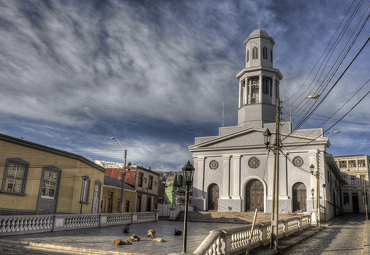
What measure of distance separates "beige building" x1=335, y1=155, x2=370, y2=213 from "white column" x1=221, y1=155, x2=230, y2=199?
36353 mm

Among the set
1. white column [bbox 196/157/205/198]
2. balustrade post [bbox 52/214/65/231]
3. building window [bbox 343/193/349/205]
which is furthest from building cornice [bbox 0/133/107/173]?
building window [bbox 343/193/349/205]

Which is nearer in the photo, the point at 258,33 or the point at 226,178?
the point at 226,178

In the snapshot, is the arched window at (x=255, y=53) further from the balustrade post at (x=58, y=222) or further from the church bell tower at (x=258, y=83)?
the balustrade post at (x=58, y=222)

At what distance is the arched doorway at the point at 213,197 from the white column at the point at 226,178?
3.75 feet

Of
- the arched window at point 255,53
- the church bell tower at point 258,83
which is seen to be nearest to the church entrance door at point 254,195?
the church bell tower at point 258,83

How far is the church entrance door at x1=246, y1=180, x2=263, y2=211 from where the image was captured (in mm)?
33500

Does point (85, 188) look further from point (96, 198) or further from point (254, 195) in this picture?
point (254, 195)

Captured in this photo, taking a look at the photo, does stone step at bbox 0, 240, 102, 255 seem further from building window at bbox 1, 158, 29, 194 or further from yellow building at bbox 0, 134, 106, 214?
building window at bbox 1, 158, 29, 194

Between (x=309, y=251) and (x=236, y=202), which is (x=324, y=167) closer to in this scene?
(x=236, y=202)

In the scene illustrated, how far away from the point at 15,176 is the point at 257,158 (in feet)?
81.2

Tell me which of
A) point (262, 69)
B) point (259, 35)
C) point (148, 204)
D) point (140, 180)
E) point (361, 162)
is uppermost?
point (259, 35)

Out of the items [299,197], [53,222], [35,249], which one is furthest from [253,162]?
[35,249]

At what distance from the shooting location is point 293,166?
32656 millimetres

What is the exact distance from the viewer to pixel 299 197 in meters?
31.7
